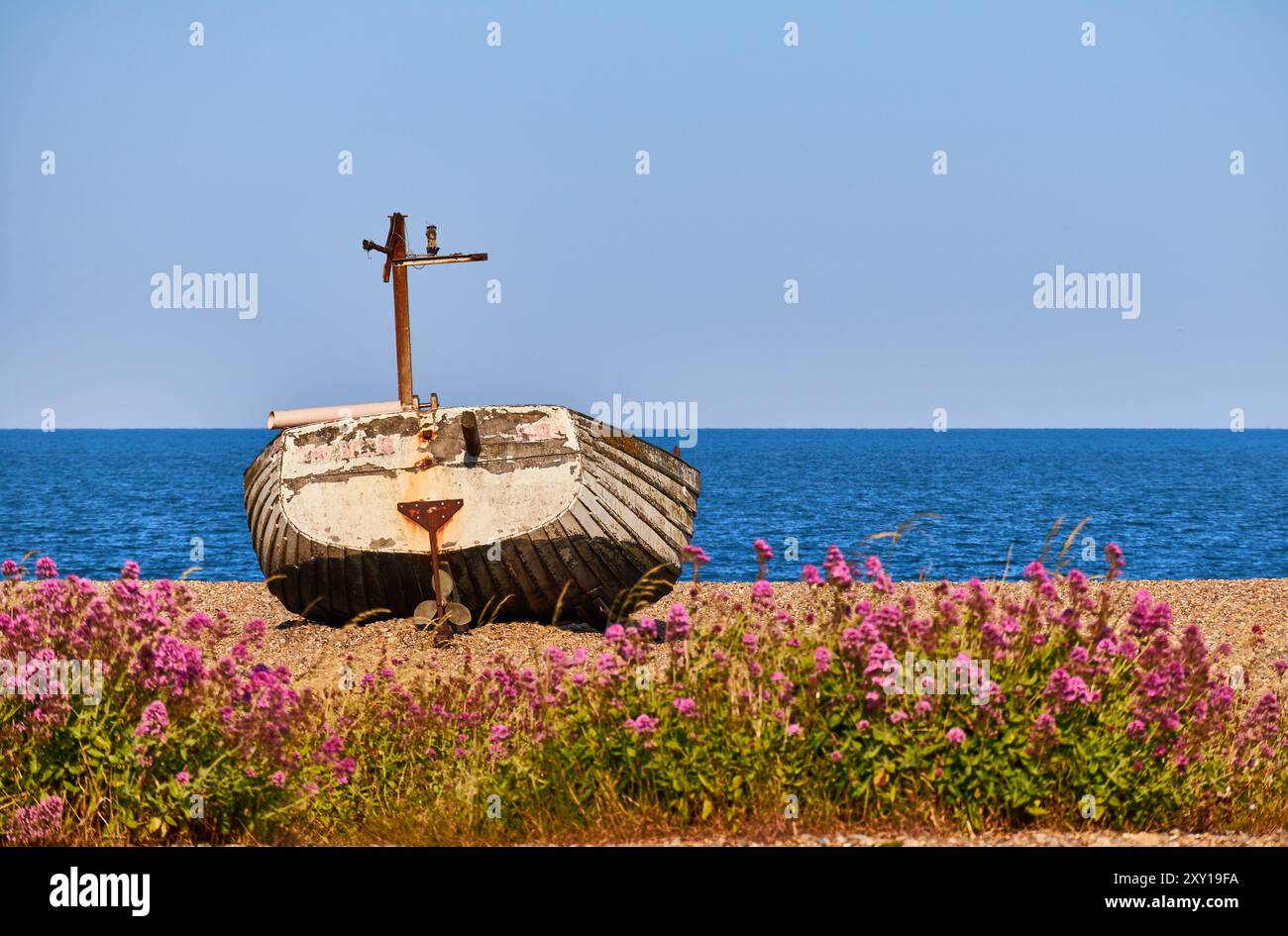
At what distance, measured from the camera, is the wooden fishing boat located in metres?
14.6

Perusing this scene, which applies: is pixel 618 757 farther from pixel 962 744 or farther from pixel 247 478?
pixel 247 478

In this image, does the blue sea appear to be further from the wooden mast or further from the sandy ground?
the wooden mast

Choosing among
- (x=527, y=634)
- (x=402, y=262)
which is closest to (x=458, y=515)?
(x=527, y=634)

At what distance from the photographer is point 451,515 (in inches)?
571

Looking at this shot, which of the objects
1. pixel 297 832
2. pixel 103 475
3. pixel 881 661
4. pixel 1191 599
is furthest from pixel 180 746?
pixel 103 475

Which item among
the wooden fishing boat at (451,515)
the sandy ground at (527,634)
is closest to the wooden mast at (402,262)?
the wooden fishing boat at (451,515)

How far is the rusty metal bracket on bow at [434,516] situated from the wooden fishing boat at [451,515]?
0.6 inches

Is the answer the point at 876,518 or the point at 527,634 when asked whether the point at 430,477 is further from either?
the point at 876,518

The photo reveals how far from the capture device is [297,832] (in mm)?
6285

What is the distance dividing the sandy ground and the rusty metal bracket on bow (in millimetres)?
563

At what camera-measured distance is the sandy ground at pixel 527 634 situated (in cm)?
1319
